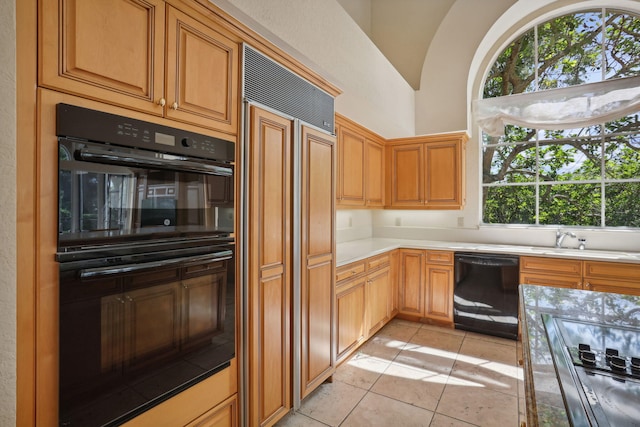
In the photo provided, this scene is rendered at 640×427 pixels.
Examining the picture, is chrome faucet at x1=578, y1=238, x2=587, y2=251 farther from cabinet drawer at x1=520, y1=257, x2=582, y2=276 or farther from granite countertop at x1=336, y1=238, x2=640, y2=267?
cabinet drawer at x1=520, y1=257, x2=582, y2=276

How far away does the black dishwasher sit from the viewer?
3404 mm

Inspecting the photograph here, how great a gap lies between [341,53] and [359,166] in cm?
123

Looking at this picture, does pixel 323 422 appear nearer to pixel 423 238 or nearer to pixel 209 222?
pixel 209 222

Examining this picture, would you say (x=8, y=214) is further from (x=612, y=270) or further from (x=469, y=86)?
(x=469, y=86)

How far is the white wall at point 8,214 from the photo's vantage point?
885 mm

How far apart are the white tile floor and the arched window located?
5.94 ft

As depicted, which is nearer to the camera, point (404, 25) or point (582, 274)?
point (582, 274)

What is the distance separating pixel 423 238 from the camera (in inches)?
178

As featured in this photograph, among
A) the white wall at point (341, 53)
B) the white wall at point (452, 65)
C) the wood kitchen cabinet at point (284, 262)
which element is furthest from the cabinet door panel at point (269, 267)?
the white wall at point (452, 65)

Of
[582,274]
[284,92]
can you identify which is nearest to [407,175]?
[582,274]

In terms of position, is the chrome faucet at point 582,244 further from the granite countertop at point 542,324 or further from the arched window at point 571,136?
the granite countertop at point 542,324

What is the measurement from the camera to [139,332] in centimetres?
124

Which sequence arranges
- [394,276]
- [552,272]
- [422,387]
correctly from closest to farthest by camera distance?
[422,387] → [552,272] → [394,276]

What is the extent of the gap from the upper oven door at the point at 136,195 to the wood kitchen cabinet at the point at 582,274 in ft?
10.6
